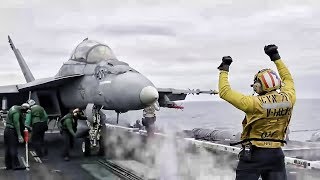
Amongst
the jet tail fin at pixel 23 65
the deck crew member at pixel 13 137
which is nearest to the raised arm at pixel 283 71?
the deck crew member at pixel 13 137

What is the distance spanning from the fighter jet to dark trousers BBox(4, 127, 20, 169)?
6.22 feet

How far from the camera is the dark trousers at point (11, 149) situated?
31.6ft

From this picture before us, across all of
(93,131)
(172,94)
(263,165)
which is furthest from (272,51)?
(172,94)

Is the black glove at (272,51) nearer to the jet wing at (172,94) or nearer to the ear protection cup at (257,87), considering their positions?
the ear protection cup at (257,87)

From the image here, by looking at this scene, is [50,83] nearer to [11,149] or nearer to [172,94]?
[11,149]

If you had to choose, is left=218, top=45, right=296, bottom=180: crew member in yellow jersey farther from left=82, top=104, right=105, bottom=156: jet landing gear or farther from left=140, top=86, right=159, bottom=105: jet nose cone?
left=82, top=104, right=105, bottom=156: jet landing gear

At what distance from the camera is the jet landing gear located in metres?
10.6

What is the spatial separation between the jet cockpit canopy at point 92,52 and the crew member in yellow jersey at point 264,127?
820cm

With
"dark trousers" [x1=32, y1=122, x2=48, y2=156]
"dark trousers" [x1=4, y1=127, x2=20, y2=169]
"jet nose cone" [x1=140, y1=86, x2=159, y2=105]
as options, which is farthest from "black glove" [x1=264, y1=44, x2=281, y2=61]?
"dark trousers" [x1=32, y1=122, x2=48, y2=156]

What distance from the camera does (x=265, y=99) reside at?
413cm

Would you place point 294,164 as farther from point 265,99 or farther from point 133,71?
point 133,71

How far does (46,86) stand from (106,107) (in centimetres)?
307

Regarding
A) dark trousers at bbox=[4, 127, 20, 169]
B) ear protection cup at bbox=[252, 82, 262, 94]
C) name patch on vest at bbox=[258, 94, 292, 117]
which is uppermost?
ear protection cup at bbox=[252, 82, 262, 94]

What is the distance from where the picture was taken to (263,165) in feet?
13.8
